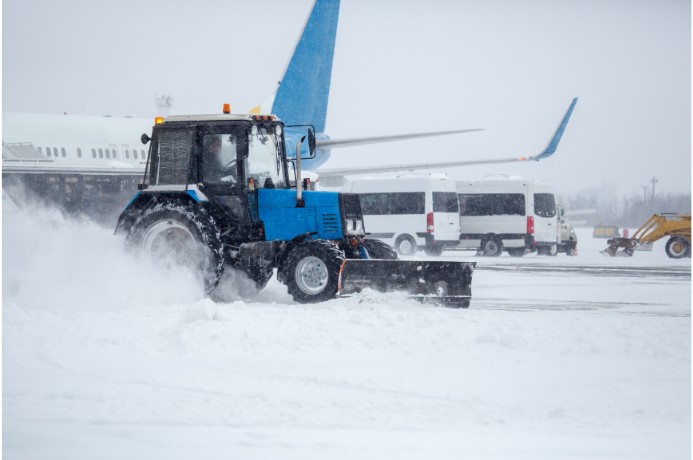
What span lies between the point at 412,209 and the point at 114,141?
8749mm

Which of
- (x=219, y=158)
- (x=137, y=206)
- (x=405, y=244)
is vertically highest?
(x=219, y=158)

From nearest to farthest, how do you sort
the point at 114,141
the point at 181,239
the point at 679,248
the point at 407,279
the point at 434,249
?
the point at 407,279 → the point at 181,239 → the point at 114,141 → the point at 434,249 → the point at 679,248

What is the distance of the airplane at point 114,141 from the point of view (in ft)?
69.8

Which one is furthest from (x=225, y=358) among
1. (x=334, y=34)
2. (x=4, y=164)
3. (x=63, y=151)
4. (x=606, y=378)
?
(x=334, y=34)

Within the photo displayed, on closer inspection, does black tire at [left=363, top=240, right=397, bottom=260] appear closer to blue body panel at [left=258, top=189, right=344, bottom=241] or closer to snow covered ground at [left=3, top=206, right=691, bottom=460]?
blue body panel at [left=258, top=189, right=344, bottom=241]

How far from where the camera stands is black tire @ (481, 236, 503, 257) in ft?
95.1

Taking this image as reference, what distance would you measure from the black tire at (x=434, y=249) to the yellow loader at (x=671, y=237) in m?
5.24

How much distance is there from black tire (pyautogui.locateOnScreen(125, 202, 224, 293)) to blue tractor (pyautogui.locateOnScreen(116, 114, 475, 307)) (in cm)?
1

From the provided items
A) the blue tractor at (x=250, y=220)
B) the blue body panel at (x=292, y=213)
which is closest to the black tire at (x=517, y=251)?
the blue tractor at (x=250, y=220)

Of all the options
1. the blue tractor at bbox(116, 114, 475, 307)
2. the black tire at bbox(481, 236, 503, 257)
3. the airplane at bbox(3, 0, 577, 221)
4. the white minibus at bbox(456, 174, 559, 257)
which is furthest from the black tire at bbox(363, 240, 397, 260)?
the black tire at bbox(481, 236, 503, 257)

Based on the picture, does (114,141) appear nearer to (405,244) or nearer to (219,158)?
(405,244)

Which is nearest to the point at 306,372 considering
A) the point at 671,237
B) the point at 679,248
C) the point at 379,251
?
the point at 379,251

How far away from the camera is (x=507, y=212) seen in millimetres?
28672

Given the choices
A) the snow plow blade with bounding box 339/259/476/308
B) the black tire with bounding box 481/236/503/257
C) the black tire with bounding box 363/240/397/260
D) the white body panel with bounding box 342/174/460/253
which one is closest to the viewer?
the snow plow blade with bounding box 339/259/476/308
